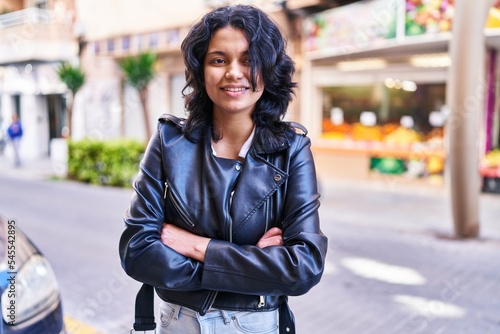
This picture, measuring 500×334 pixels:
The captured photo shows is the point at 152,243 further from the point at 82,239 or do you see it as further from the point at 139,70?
the point at 139,70

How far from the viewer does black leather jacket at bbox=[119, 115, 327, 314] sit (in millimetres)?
1640

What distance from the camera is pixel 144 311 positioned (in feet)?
6.10

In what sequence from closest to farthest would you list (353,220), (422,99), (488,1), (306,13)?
1. (488,1)
2. (353,220)
3. (422,99)
4. (306,13)

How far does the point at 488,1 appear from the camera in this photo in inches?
251

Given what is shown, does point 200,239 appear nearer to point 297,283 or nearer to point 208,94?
point 297,283

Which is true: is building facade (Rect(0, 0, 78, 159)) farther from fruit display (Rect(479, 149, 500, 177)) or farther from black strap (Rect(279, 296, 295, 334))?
black strap (Rect(279, 296, 295, 334))

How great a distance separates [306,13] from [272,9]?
0.88m

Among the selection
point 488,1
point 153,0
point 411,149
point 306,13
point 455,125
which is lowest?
point 411,149

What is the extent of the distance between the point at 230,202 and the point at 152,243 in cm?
28

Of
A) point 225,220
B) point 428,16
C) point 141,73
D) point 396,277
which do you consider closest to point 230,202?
point 225,220

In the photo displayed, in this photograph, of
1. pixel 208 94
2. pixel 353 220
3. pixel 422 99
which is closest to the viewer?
pixel 208 94

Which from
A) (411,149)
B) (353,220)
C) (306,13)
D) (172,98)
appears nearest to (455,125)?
(353,220)

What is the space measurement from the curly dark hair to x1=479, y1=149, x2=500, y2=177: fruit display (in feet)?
31.2

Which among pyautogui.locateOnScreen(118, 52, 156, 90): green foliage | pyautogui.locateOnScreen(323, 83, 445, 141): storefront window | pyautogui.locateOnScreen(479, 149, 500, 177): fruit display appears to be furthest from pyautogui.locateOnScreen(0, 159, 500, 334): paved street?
pyautogui.locateOnScreen(118, 52, 156, 90): green foliage
